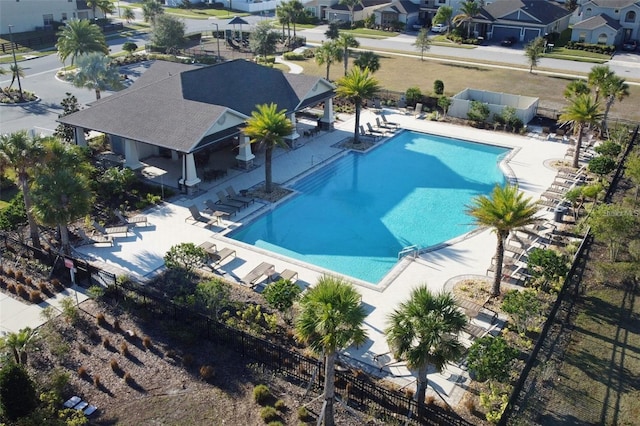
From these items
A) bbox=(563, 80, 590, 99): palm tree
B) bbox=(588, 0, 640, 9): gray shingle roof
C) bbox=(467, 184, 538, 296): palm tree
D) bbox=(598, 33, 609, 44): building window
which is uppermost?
bbox=(588, 0, 640, 9): gray shingle roof

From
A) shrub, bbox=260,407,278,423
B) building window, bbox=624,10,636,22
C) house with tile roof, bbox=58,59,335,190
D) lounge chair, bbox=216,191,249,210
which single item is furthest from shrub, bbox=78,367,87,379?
building window, bbox=624,10,636,22

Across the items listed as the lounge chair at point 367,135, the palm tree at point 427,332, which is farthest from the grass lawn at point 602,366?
the lounge chair at point 367,135

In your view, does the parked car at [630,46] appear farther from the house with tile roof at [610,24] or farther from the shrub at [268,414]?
the shrub at [268,414]

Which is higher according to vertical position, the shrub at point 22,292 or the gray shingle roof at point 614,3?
the gray shingle roof at point 614,3

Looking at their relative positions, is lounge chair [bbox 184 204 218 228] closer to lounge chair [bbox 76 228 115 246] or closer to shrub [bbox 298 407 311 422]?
Answer: lounge chair [bbox 76 228 115 246]

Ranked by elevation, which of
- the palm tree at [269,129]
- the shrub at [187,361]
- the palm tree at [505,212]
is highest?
the palm tree at [269,129]

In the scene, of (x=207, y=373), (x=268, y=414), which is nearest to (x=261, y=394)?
(x=268, y=414)
